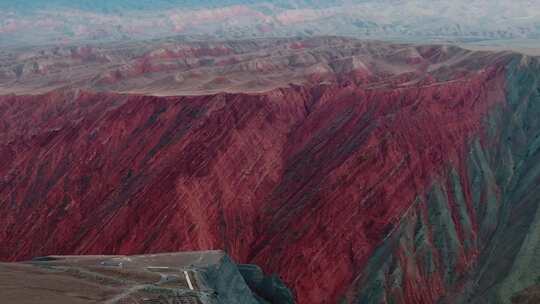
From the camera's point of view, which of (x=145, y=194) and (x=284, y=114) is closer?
(x=145, y=194)

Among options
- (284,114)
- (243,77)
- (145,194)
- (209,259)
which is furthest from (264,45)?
(209,259)

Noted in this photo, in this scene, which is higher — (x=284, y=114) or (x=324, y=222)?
(x=284, y=114)

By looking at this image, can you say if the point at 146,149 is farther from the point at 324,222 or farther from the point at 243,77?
the point at 243,77

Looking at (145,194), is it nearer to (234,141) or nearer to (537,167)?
(234,141)

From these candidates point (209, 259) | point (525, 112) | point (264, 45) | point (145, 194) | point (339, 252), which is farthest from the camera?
point (264, 45)

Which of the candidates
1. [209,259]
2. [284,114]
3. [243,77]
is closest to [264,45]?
[243,77]

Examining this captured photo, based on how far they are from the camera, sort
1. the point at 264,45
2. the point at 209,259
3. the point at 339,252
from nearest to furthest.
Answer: the point at 209,259
the point at 339,252
the point at 264,45
